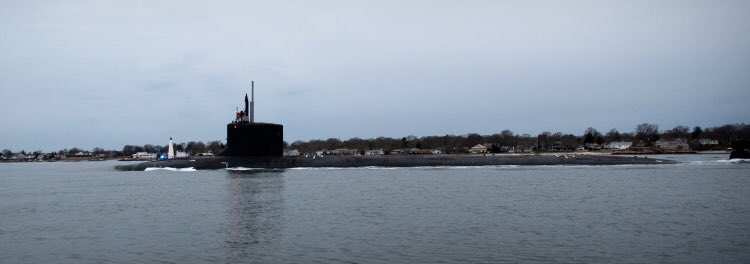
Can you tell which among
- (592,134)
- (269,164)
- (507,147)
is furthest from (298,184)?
(592,134)

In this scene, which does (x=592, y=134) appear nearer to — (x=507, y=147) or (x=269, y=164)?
(x=507, y=147)

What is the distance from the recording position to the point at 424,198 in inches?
906

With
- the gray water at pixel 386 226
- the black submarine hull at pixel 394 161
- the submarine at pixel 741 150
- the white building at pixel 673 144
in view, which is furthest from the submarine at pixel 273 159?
the white building at pixel 673 144

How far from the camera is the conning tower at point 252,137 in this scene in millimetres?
39188

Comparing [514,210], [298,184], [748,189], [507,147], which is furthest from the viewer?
[507,147]

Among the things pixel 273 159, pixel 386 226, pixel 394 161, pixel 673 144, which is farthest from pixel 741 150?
pixel 673 144

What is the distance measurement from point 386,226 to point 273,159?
79.8 ft

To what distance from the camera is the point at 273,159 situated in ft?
130

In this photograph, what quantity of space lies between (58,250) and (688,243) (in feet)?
41.4

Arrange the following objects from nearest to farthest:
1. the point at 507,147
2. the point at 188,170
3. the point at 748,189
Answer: the point at 748,189 < the point at 188,170 < the point at 507,147

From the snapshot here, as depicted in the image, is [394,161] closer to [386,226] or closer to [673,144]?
[386,226]

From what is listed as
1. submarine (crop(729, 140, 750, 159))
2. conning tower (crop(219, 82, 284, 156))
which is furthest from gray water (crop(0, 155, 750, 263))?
submarine (crop(729, 140, 750, 159))

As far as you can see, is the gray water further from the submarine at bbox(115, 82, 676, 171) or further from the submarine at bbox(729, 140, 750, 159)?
the submarine at bbox(729, 140, 750, 159)

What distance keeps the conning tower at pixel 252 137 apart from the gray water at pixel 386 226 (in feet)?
39.1
